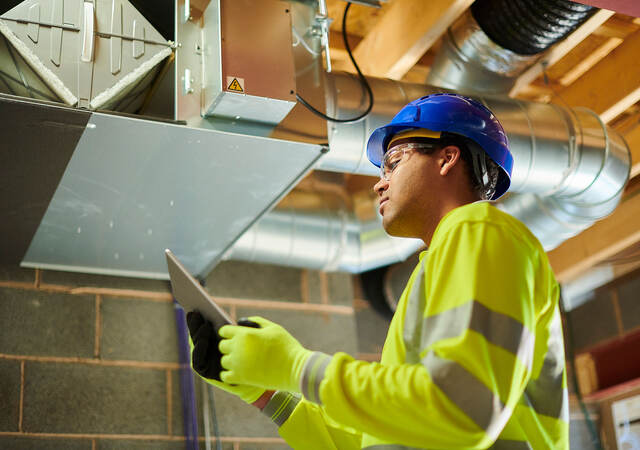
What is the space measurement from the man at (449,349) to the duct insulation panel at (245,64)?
2.04ft

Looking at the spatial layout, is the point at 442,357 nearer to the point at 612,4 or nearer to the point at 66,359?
the point at 612,4

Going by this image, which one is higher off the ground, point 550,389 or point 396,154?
point 396,154

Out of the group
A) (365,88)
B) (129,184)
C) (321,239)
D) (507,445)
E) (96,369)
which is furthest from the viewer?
(321,239)

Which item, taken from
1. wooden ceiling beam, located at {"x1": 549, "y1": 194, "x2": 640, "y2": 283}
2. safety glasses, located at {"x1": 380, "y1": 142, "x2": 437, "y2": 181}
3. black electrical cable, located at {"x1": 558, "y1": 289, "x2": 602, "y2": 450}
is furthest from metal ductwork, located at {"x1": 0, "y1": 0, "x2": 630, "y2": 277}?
black electrical cable, located at {"x1": 558, "y1": 289, "x2": 602, "y2": 450}

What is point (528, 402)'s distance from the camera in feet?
4.69

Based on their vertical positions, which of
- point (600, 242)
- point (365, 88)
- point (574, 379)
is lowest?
point (574, 379)

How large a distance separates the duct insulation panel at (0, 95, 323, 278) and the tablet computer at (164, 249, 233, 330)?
0.58 meters

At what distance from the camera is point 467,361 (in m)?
1.22

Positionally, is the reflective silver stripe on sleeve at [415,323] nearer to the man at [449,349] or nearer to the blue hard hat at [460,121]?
the man at [449,349]

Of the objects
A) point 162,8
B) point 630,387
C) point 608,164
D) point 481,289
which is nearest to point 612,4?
point 608,164

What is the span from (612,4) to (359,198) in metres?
1.54

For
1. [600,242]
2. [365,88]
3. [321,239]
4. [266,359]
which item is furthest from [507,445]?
[600,242]

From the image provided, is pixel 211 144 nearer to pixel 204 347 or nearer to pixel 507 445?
pixel 204 347

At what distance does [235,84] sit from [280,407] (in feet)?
2.78
